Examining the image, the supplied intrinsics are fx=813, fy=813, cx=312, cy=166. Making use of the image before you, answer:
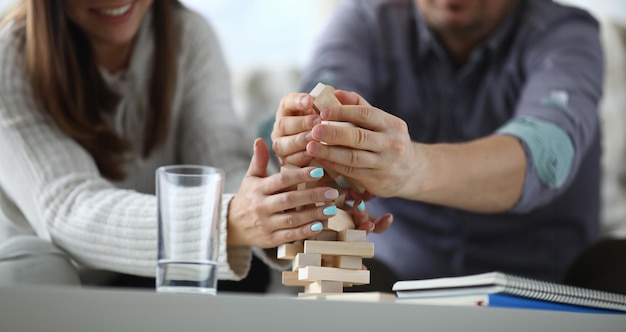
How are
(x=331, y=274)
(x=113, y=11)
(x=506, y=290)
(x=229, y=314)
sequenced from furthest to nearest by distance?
(x=113, y=11)
(x=331, y=274)
(x=506, y=290)
(x=229, y=314)

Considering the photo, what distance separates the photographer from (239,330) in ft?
1.90

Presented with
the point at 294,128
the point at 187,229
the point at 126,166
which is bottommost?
the point at 126,166

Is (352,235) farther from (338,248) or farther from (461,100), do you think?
(461,100)

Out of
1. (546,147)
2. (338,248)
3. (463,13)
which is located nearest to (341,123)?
(338,248)

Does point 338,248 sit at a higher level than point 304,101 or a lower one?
lower

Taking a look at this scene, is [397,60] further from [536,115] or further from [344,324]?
[344,324]

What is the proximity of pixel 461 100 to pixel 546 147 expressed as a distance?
1.47 feet

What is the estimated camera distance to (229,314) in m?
0.58

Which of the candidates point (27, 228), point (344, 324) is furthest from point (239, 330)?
point (27, 228)

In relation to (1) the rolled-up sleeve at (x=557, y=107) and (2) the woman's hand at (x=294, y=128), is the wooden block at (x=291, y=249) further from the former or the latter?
(1) the rolled-up sleeve at (x=557, y=107)

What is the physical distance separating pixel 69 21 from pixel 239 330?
96cm

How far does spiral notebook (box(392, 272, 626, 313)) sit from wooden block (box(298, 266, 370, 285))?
0.21 ft

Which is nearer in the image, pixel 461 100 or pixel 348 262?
pixel 348 262

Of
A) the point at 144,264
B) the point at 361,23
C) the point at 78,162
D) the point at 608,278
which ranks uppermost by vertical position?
the point at 361,23
